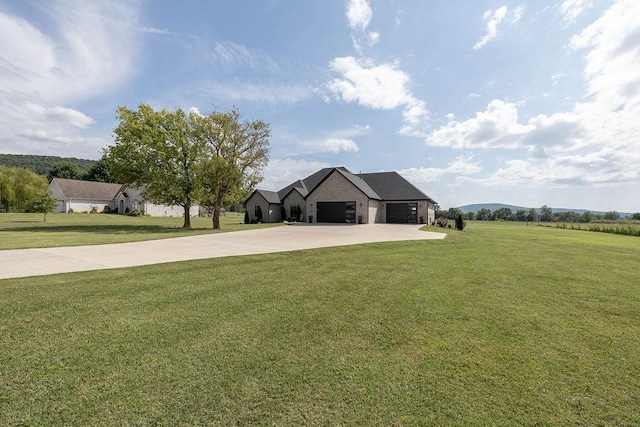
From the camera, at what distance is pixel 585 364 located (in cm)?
347

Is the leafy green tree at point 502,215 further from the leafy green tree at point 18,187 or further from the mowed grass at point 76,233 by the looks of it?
the leafy green tree at point 18,187

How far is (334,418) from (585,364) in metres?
3.16

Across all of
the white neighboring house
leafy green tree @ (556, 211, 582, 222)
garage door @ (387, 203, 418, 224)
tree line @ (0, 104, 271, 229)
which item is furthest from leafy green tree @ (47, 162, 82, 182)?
leafy green tree @ (556, 211, 582, 222)

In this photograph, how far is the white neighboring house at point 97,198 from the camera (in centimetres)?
5119

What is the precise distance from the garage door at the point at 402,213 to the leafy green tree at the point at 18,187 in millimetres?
45135

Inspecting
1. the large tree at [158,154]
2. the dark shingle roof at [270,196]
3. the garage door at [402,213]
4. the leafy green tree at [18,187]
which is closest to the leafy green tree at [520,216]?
the garage door at [402,213]

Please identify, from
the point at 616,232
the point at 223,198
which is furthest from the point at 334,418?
the point at 616,232

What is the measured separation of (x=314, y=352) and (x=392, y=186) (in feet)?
108

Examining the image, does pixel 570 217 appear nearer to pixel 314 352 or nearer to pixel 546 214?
pixel 546 214

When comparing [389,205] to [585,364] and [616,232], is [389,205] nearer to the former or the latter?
[616,232]

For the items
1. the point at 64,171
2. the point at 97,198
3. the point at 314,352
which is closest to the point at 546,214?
the point at 314,352

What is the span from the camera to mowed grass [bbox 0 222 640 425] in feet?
8.71

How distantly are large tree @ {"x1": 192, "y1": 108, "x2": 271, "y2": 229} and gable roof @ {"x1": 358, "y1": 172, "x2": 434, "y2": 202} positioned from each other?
48.4ft

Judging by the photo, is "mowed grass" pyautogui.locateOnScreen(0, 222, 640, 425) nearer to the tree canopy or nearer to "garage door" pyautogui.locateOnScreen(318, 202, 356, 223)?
the tree canopy
